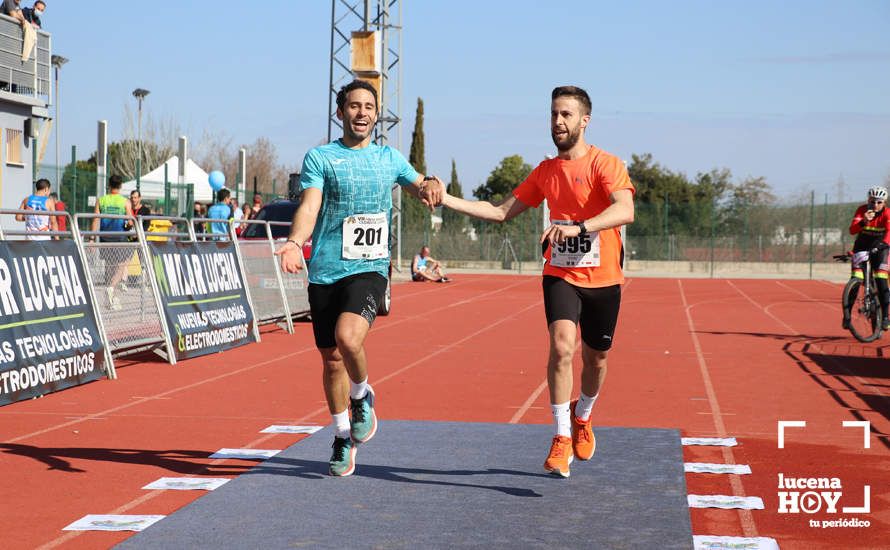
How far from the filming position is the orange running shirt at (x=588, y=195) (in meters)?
6.90

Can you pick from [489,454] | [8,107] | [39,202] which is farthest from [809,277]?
[489,454]

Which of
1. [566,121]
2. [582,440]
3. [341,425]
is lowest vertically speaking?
[582,440]

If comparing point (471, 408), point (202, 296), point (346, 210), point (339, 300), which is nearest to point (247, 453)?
point (339, 300)

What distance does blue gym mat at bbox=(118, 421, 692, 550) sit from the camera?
538 centimetres

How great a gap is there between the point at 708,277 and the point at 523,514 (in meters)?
38.5

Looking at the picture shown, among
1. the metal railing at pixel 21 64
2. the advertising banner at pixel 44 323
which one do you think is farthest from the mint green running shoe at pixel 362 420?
the metal railing at pixel 21 64

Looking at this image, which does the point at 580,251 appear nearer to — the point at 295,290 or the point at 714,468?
the point at 714,468

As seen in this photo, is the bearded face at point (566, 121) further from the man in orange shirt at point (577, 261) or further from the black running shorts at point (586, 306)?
the black running shorts at point (586, 306)

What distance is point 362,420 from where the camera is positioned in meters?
6.90

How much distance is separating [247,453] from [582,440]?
2142 millimetres

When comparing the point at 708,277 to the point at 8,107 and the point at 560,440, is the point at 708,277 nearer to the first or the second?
the point at 8,107

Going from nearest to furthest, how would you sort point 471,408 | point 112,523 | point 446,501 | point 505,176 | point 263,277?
point 112,523, point 446,501, point 471,408, point 263,277, point 505,176

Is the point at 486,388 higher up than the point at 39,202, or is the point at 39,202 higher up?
the point at 39,202

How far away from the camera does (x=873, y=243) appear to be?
1566 centimetres
